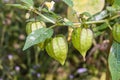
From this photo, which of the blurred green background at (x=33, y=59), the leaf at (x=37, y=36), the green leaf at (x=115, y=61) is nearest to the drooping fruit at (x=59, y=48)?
the leaf at (x=37, y=36)

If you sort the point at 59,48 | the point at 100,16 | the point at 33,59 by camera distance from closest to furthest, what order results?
1. the point at 59,48
2. the point at 100,16
3. the point at 33,59

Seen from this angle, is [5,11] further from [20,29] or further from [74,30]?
[74,30]

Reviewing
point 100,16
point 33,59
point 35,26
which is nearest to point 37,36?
point 35,26

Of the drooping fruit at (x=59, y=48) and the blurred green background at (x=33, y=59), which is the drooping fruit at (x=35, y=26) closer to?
the drooping fruit at (x=59, y=48)

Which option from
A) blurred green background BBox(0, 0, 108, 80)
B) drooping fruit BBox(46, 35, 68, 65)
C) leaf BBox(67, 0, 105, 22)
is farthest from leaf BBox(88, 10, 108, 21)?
blurred green background BBox(0, 0, 108, 80)

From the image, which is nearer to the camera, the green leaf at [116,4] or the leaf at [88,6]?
the green leaf at [116,4]

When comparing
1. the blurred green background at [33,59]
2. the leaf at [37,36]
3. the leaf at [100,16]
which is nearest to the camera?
the leaf at [37,36]

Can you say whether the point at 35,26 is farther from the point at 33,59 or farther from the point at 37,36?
the point at 33,59
